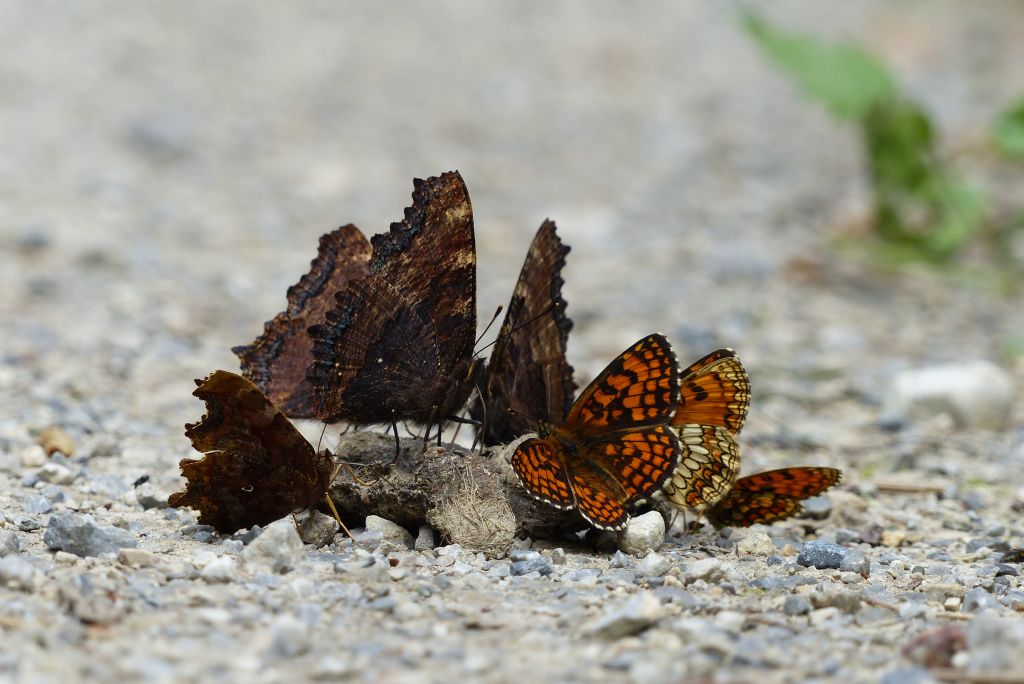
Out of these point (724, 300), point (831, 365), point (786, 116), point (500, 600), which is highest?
point (786, 116)

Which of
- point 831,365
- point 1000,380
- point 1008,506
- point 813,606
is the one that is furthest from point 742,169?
point 813,606

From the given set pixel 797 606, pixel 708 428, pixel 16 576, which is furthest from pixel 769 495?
pixel 16 576

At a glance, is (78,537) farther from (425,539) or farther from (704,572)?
(704,572)

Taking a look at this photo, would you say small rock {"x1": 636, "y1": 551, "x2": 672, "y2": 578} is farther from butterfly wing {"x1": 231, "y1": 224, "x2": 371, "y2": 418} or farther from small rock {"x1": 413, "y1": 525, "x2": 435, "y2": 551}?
butterfly wing {"x1": 231, "y1": 224, "x2": 371, "y2": 418}

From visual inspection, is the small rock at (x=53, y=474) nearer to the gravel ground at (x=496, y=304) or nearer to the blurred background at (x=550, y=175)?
the gravel ground at (x=496, y=304)

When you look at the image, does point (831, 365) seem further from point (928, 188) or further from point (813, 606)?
point (813, 606)

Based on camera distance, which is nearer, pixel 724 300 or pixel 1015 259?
pixel 724 300
